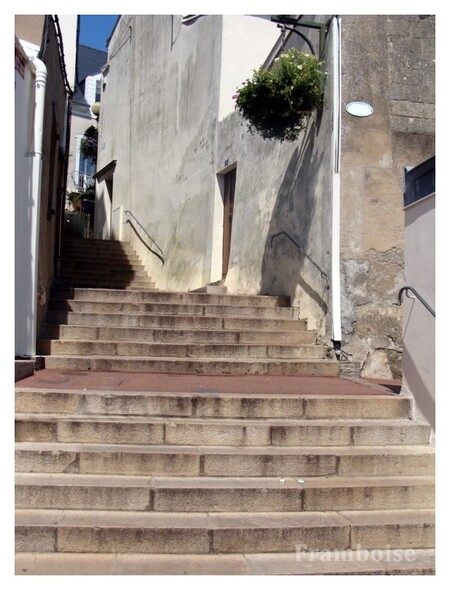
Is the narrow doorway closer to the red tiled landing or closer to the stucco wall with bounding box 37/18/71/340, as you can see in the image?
the stucco wall with bounding box 37/18/71/340

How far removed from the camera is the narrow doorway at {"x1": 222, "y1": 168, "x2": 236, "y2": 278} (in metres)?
9.73

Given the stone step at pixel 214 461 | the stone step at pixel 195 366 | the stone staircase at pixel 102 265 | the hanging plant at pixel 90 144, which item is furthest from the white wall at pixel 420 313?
the hanging plant at pixel 90 144

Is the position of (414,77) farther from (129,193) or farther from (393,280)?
(129,193)

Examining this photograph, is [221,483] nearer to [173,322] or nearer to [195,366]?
[195,366]

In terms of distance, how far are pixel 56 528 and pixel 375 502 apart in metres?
1.92

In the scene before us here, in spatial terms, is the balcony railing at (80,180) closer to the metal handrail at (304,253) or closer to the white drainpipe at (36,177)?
the metal handrail at (304,253)

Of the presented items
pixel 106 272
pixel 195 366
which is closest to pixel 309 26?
pixel 195 366

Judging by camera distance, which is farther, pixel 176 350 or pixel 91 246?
pixel 91 246

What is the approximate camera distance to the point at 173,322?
21.3 ft

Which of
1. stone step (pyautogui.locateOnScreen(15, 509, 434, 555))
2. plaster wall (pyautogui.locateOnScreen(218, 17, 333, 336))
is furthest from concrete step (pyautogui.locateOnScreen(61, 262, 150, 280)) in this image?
stone step (pyautogui.locateOnScreen(15, 509, 434, 555))

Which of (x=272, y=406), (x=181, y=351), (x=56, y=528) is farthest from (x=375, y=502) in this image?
(x=181, y=351)

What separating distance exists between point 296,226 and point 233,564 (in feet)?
15.6

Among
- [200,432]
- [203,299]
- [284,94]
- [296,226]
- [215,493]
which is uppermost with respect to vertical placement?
[284,94]

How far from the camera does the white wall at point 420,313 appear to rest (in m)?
3.97
